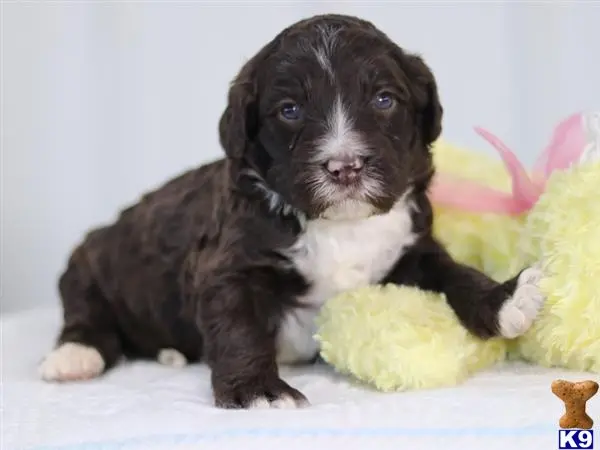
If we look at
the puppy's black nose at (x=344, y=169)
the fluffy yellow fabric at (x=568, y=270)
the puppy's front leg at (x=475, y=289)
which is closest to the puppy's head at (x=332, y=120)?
the puppy's black nose at (x=344, y=169)

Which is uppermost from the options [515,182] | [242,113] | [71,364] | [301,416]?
A: [242,113]

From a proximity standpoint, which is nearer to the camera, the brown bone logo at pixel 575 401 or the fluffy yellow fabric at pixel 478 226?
the brown bone logo at pixel 575 401

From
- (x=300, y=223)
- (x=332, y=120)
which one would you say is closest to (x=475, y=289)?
(x=300, y=223)

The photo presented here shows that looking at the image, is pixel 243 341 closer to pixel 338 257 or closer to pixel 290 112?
pixel 338 257

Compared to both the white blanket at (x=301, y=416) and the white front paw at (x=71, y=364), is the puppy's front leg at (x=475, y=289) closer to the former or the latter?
the white blanket at (x=301, y=416)

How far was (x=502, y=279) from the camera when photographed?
263cm

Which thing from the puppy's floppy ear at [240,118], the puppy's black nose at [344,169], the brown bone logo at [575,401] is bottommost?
the brown bone logo at [575,401]

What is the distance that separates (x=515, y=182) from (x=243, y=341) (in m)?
0.93

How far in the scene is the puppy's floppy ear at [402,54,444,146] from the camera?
98.0 inches

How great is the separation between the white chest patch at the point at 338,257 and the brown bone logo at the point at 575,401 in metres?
0.74

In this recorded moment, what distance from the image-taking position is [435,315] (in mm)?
2383

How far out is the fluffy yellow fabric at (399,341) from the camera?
2.20 metres

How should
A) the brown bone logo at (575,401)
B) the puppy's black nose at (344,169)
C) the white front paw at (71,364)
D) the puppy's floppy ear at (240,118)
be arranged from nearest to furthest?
the brown bone logo at (575,401) < the puppy's black nose at (344,169) < the puppy's floppy ear at (240,118) < the white front paw at (71,364)

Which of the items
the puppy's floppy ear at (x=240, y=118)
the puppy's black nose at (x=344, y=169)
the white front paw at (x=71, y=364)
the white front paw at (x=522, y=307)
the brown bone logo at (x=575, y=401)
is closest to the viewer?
the brown bone logo at (x=575, y=401)
